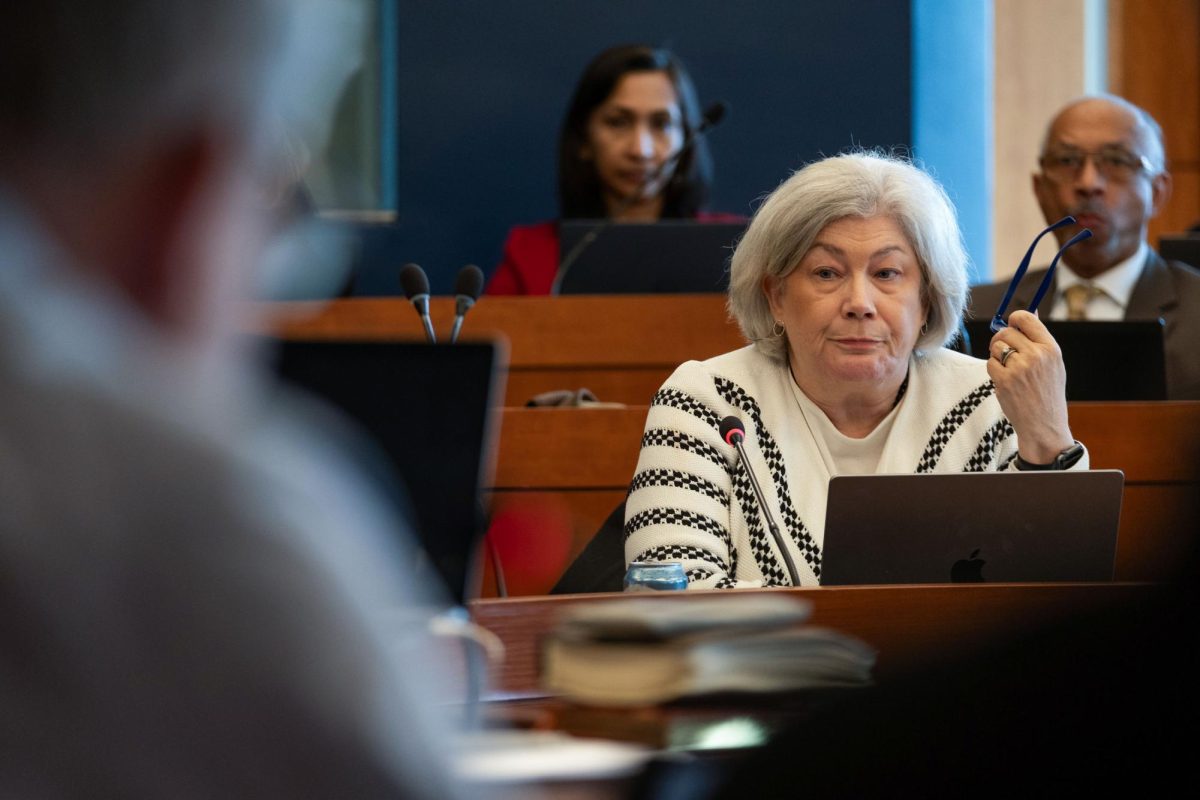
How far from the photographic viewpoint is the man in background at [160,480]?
40 centimetres

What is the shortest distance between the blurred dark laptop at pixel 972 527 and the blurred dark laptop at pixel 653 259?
1.86m

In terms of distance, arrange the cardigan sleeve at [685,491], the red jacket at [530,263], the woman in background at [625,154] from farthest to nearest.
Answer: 1. the woman in background at [625,154]
2. the red jacket at [530,263]
3. the cardigan sleeve at [685,491]

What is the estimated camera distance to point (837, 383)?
111 inches

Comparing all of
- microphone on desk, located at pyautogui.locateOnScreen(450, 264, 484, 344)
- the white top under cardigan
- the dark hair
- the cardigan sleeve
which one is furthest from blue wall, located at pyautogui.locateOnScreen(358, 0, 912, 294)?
the cardigan sleeve

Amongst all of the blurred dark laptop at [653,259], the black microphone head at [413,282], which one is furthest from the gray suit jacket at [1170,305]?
the black microphone head at [413,282]

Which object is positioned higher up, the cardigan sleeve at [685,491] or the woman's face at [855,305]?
the woman's face at [855,305]

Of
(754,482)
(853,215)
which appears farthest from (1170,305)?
(754,482)

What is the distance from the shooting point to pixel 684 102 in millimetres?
4895

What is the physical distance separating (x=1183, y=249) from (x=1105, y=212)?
222 millimetres

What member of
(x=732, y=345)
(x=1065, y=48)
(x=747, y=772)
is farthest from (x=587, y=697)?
(x=1065, y=48)

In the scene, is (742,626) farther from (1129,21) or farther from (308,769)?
(1129,21)

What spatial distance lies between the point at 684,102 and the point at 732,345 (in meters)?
1.42

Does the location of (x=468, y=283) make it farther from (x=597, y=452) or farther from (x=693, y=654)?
(x=693, y=654)

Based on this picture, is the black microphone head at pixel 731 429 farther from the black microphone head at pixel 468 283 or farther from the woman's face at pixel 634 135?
the woman's face at pixel 634 135
